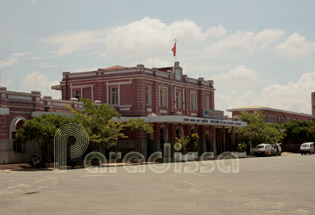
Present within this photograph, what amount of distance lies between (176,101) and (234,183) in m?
35.6

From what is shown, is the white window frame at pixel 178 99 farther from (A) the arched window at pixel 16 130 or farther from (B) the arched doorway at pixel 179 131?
(A) the arched window at pixel 16 130

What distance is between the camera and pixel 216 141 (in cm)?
6378

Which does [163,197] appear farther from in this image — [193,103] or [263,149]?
[263,149]

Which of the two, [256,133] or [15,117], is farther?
[256,133]

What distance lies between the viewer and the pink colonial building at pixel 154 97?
49094 millimetres

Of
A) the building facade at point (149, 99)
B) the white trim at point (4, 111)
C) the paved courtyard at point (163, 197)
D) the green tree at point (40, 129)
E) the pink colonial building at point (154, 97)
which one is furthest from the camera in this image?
the pink colonial building at point (154, 97)

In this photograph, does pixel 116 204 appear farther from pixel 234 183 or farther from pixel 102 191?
pixel 234 183

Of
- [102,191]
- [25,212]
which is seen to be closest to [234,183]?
[102,191]

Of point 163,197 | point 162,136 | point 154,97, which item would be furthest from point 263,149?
point 163,197

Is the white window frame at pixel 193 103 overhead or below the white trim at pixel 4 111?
overhead

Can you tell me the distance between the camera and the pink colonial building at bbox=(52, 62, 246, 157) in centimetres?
4909

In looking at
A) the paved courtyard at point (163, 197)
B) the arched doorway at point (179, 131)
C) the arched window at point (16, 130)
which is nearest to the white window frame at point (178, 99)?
the arched doorway at point (179, 131)

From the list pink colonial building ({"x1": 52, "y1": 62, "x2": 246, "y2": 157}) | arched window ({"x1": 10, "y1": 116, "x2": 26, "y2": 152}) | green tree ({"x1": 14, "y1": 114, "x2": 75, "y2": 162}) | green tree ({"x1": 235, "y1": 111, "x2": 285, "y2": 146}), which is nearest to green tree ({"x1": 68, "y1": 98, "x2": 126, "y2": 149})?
green tree ({"x1": 14, "y1": 114, "x2": 75, "y2": 162})

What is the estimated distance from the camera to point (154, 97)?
5116cm
